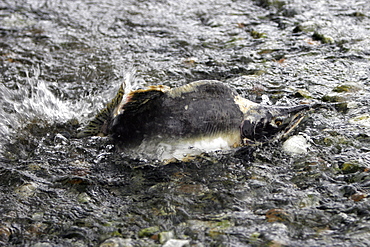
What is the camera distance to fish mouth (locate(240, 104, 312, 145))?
394cm

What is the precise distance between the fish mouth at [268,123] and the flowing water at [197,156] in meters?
0.11

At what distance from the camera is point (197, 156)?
3887 mm

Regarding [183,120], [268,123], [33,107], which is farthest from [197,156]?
[33,107]

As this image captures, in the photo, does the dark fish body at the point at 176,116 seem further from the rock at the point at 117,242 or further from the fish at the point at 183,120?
the rock at the point at 117,242

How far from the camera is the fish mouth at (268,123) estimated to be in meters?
3.94

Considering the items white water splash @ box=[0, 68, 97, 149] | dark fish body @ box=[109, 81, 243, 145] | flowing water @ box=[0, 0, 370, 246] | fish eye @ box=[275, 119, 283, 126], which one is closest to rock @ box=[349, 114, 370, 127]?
flowing water @ box=[0, 0, 370, 246]

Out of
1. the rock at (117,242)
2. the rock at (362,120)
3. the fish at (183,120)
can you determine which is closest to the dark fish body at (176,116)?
the fish at (183,120)

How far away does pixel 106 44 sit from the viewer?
22.3 ft

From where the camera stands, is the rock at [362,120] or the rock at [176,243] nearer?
the rock at [176,243]

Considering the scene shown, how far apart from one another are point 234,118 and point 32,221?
1931 millimetres

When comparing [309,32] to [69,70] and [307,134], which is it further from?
[69,70]

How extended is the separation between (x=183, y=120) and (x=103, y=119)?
796 millimetres

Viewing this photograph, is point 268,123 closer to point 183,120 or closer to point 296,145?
point 296,145

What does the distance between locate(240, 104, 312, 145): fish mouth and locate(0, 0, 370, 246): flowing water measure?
113mm
